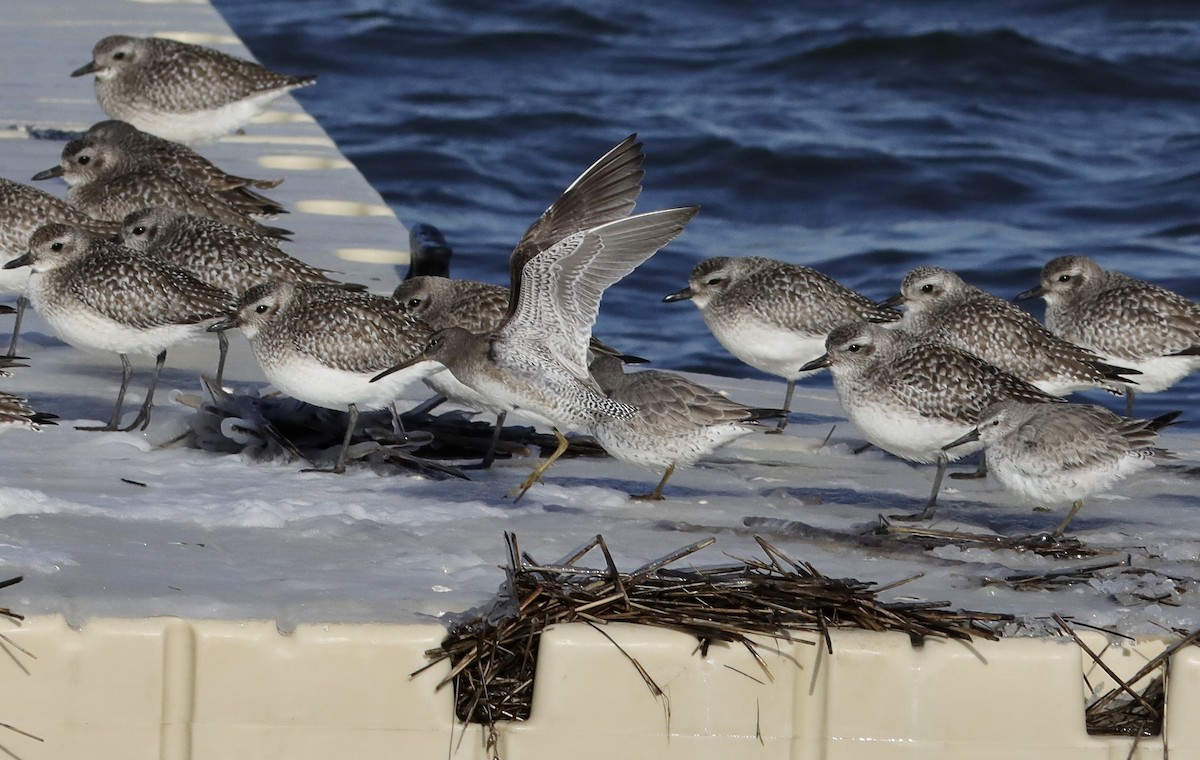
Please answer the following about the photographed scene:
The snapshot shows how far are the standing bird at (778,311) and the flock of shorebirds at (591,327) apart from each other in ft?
0.04

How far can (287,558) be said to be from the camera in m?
6.25

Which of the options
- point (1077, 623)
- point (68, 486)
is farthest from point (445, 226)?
point (1077, 623)

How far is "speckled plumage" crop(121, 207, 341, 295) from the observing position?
959cm

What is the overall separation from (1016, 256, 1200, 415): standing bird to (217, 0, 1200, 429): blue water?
7535mm

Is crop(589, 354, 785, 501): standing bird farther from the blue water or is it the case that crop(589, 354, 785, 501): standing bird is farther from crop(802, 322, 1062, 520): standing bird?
the blue water

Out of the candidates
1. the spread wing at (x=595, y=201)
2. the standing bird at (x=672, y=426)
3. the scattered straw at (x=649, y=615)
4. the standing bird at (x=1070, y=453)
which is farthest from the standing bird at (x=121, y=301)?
the standing bird at (x=1070, y=453)

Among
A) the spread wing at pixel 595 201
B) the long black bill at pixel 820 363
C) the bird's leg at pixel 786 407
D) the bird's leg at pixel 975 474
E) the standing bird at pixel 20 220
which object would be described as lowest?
the bird's leg at pixel 975 474

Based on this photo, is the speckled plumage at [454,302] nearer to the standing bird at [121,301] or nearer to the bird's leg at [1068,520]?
the standing bird at [121,301]

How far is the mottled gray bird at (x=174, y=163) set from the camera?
38.1ft

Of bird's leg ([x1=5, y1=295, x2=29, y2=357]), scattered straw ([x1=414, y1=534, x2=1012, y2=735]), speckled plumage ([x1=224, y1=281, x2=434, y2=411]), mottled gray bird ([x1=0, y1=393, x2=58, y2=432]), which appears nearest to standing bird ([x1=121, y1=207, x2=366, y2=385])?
bird's leg ([x1=5, y1=295, x2=29, y2=357])

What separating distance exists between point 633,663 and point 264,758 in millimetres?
1205

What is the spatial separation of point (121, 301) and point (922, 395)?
3.90 meters

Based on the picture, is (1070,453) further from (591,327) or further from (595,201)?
(595,201)

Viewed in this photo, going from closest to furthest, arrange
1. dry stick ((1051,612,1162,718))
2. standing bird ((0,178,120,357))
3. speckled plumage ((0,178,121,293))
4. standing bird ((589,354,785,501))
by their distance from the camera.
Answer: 1. dry stick ((1051,612,1162,718))
2. standing bird ((589,354,785,501))
3. standing bird ((0,178,120,357))
4. speckled plumage ((0,178,121,293))
